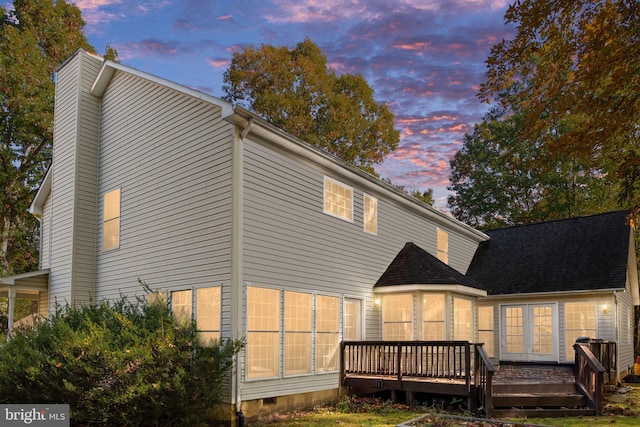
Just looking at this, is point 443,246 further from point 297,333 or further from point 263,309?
point 263,309

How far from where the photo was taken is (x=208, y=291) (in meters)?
10.7

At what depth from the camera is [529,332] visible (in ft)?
60.0

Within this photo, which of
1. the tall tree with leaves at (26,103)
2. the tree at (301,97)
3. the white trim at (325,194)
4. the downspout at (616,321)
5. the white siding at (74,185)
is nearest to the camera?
the white trim at (325,194)

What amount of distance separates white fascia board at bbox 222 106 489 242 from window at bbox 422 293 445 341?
3.10 m

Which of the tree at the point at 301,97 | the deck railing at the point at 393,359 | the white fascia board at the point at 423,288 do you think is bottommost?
the deck railing at the point at 393,359

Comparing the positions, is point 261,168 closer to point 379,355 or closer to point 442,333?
point 379,355

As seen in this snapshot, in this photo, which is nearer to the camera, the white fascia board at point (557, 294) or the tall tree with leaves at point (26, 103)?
the white fascia board at point (557, 294)

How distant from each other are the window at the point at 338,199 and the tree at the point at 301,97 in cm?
1483

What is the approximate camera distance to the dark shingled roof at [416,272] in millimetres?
13930

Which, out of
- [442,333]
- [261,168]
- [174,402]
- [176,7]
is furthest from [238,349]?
[176,7]

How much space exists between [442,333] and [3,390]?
386 inches

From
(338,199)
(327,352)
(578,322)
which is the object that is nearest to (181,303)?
(327,352)

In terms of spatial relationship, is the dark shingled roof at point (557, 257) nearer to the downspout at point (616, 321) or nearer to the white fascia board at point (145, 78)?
the downspout at point (616, 321)

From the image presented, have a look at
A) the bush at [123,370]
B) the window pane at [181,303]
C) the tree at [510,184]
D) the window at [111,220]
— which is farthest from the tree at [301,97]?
the bush at [123,370]
